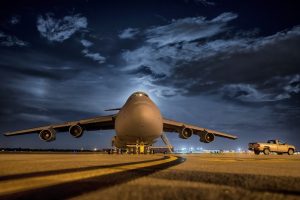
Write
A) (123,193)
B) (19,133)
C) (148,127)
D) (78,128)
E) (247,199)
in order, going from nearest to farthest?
(247,199)
(123,193)
(148,127)
(78,128)
(19,133)

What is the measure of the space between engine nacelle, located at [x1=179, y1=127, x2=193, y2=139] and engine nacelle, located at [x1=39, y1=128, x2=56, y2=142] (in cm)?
972

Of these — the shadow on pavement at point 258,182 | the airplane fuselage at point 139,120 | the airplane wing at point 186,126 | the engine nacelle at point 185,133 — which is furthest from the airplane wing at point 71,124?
the shadow on pavement at point 258,182

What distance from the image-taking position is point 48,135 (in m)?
25.2

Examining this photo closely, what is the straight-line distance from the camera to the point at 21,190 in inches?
124

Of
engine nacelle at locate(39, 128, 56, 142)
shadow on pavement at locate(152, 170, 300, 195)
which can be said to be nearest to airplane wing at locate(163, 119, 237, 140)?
engine nacelle at locate(39, 128, 56, 142)

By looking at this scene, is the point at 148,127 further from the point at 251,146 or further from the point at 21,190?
the point at 251,146

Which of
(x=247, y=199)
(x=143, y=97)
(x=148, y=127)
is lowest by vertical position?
(x=247, y=199)

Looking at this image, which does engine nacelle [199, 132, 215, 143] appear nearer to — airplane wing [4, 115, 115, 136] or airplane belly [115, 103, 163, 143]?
airplane wing [4, 115, 115, 136]

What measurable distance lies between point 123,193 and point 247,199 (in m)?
1.05

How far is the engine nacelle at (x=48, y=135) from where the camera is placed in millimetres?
24891

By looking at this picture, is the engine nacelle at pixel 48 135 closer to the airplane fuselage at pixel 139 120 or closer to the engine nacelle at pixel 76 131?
the engine nacelle at pixel 76 131

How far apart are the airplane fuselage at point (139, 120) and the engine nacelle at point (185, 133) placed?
6.58 metres

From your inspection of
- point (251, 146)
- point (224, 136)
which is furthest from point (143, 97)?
point (251, 146)

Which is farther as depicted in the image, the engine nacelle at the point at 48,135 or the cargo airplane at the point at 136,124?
the engine nacelle at the point at 48,135
